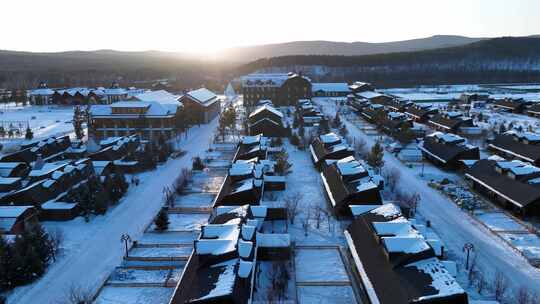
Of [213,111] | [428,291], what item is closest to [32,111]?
[213,111]

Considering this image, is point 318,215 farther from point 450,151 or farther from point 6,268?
point 450,151

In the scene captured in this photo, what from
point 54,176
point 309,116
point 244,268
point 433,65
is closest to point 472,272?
point 244,268

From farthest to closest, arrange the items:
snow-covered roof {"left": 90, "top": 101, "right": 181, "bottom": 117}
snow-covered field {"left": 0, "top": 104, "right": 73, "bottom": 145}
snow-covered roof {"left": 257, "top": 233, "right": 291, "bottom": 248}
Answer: snow-covered field {"left": 0, "top": 104, "right": 73, "bottom": 145}, snow-covered roof {"left": 90, "top": 101, "right": 181, "bottom": 117}, snow-covered roof {"left": 257, "top": 233, "right": 291, "bottom": 248}

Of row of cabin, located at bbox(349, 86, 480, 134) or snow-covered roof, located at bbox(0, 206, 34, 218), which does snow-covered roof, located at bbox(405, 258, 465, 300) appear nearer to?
snow-covered roof, located at bbox(0, 206, 34, 218)

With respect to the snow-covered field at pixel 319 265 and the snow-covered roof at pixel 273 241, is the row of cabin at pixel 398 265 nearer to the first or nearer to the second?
the snow-covered field at pixel 319 265

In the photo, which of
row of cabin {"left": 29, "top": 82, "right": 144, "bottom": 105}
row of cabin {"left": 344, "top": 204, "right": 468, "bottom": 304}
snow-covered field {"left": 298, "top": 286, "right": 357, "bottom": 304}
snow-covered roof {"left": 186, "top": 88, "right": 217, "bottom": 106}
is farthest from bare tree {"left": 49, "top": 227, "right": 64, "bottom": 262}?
row of cabin {"left": 29, "top": 82, "right": 144, "bottom": 105}

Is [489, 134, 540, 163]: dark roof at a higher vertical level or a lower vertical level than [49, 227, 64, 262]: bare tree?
higher

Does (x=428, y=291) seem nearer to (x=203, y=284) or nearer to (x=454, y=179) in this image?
(x=203, y=284)
